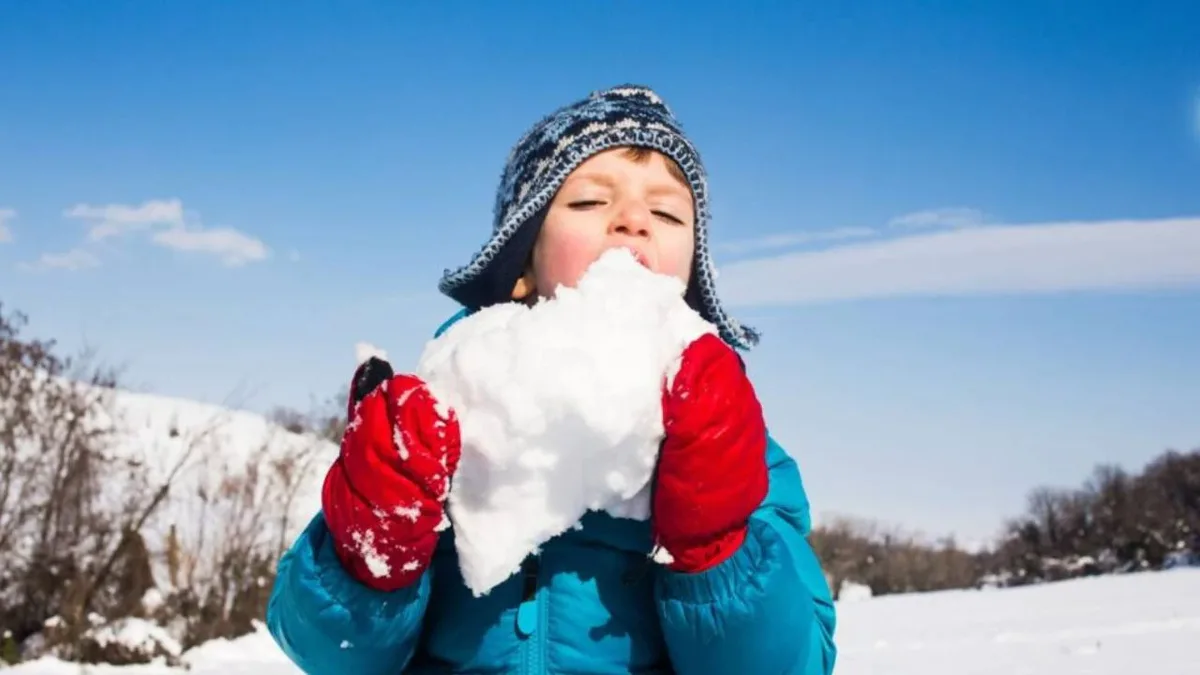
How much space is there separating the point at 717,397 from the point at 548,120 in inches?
41.7

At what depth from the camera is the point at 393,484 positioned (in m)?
1.53

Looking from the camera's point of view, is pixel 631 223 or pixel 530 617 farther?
pixel 631 223

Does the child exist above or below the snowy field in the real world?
above

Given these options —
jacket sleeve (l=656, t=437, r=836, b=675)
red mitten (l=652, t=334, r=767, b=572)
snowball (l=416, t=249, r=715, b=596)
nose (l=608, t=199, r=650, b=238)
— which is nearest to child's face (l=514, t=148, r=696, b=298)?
nose (l=608, t=199, r=650, b=238)

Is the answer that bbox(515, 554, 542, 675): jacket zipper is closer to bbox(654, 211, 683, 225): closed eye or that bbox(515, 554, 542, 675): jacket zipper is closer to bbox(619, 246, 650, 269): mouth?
bbox(619, 246, 650, 269): mouth

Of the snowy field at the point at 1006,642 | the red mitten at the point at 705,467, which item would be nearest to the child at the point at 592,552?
the red mitten at the point at 705,467

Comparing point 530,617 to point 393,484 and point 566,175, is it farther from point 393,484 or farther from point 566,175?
point 566,175

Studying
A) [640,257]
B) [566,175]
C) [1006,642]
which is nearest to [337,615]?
[640,257]

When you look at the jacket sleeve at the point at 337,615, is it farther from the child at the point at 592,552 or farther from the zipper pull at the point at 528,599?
the zipper pull at the point at 528,599

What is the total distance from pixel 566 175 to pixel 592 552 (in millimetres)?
790

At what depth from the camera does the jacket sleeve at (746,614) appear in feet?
5.21

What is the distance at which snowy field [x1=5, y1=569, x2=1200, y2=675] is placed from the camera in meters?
10.3

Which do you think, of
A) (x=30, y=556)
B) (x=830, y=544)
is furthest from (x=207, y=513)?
(x=830, y=544)

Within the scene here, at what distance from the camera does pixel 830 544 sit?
63.3 meters
